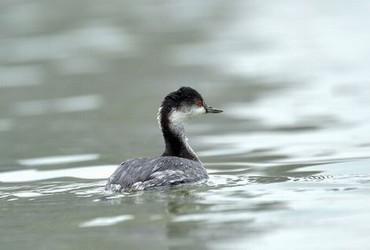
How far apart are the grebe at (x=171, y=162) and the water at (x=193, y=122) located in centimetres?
25

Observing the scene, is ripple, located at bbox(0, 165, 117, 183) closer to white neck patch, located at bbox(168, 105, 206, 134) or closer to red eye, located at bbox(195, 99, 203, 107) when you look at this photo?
white neck patch, located at bbox(168, 105, 206, 134)

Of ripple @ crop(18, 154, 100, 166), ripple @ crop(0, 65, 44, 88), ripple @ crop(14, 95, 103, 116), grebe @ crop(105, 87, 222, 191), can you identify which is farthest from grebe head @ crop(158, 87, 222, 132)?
ripple @ crop(0, 65, 44, 88)

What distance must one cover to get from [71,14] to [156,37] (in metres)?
4.80

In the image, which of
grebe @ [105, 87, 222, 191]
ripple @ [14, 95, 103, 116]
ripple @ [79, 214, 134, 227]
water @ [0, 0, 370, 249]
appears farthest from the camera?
ripple @ [14, 95, 103, 116]

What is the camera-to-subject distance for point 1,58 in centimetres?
2603

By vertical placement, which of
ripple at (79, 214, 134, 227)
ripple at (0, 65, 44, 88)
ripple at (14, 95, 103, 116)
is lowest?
ripple at (79, 214, 134, 227)

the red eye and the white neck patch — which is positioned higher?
the red eye

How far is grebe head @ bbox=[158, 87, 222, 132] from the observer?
14336 mm

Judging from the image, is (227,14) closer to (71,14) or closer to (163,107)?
(71,14)

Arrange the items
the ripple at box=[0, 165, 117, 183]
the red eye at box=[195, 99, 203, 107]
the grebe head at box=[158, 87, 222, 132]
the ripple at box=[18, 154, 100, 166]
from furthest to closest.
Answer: the ripple at box=[18, 154, 100, 166] → the ripple at box=[0, 165, 117, 183] → the red eye at box=[195, 99, 203, 107] → the grebe head at box=[158, 87, 222, 132]

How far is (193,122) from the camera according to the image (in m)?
19.0

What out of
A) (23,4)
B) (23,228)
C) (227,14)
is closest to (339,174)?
(23,228)

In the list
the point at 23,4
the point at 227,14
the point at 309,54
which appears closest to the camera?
the point at 309,54

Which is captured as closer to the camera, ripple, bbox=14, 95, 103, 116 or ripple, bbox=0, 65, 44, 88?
ripple, bbox=14, 95, 103, 116
